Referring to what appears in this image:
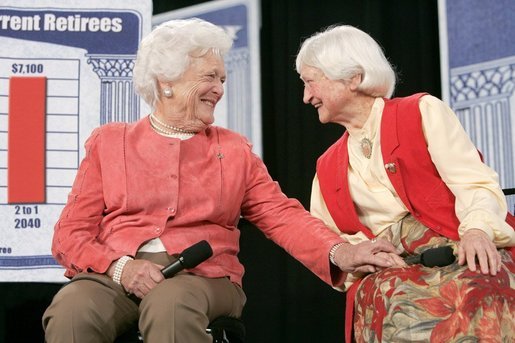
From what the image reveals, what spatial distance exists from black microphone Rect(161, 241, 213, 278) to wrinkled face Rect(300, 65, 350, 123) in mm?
681

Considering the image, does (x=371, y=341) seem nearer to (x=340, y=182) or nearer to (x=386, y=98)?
(x=340, y=182)

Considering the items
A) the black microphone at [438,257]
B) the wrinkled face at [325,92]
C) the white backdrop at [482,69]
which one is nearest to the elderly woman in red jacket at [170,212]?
the black microphone at [438,257]

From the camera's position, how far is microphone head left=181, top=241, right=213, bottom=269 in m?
2.17

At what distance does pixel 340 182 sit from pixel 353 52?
0.40m

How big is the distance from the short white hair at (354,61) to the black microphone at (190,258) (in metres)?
0.74

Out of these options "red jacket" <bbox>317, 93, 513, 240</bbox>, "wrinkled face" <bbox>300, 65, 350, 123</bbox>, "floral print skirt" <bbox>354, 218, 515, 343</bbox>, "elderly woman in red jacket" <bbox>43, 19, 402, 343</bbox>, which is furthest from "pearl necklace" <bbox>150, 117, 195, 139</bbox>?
"floral print skirt" <bbox>354, 218, 515, 343</bbox>

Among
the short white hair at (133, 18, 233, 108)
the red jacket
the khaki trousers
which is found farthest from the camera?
the short white hair at (133, 18, 233, 108)

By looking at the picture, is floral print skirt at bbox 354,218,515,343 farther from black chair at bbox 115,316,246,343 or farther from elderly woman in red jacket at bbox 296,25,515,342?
black chair at bbox 115,316,246,343

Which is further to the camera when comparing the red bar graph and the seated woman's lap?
the red bar graph

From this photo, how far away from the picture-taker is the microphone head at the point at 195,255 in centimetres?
217

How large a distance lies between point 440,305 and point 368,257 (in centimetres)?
23

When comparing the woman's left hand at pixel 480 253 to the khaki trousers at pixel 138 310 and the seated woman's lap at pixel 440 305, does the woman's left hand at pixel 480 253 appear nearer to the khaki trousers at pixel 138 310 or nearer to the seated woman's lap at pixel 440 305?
the seated woman's lap at pixel 440 305

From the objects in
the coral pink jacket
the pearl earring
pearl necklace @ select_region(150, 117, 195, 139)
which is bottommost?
the coral pink jacket

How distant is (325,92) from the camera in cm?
263
